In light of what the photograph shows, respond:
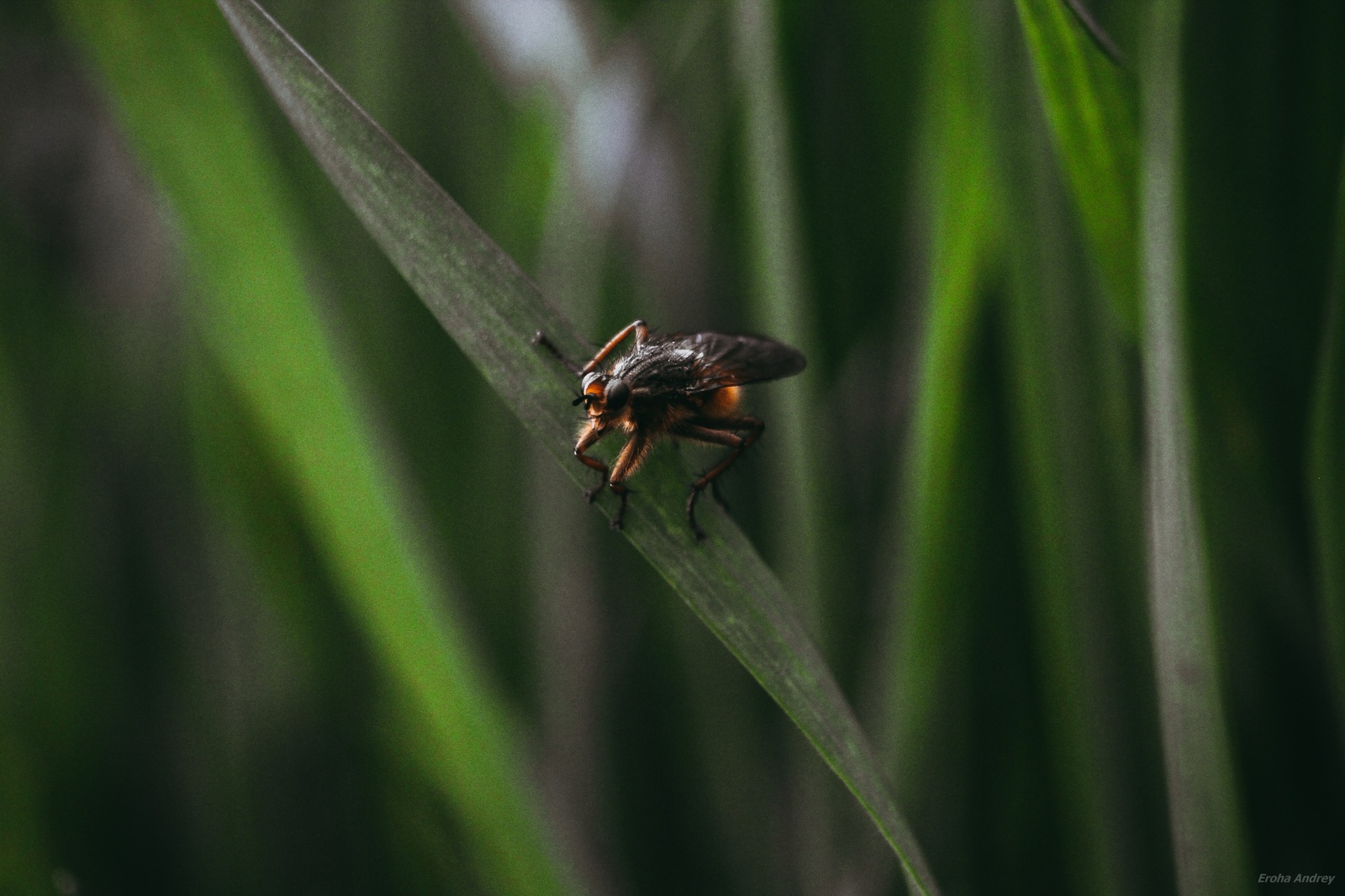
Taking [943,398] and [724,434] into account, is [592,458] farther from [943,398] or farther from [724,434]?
[943,398]

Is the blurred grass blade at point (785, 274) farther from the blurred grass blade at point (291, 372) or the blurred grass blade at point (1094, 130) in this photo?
the blurred grass blade at point (291, 372)

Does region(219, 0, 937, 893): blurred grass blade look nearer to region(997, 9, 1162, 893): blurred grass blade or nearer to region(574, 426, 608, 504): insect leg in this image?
region(574, 426, 608, 504): insect leg

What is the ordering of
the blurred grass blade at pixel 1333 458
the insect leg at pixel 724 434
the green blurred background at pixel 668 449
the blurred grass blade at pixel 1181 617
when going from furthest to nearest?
the insect leg at pixel 724 434 → the green blurred background at pixel 668 449 → the blurred grass blade at pixel 1333 458 → the blurred grass blade at pixel 1181 617

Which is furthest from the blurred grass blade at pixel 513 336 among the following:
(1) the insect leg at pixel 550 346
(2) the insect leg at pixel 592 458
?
(2) the insect leg at pixel 592 458

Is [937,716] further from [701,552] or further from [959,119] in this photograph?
[959,119]

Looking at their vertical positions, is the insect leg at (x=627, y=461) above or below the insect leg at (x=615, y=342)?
below

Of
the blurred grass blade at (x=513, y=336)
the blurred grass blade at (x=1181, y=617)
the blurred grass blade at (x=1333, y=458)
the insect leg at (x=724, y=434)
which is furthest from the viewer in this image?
the insect leg at (x=724, y=434)

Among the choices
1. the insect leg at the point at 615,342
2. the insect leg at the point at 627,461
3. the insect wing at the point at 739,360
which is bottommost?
the insect leg at the point at 627,461

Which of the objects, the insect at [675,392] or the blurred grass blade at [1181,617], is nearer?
the blurred grass blade at [1181,617]
